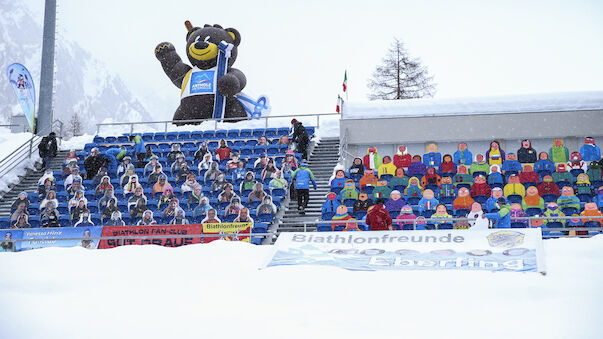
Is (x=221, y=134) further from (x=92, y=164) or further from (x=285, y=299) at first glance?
(x=285, y=299)

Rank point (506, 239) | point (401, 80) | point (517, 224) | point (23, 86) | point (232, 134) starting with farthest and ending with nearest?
point (401, 80)
point (23, 86)
point (232, 134)
point (517, 224)
point (506, 239)

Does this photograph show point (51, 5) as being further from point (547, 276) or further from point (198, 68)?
point (547, 276)

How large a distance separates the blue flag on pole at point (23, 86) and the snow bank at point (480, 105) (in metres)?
11.7

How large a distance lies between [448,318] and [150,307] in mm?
4000

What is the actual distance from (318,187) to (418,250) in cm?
Result: 853

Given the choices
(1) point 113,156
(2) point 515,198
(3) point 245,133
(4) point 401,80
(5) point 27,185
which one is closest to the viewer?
(2) point 515,198

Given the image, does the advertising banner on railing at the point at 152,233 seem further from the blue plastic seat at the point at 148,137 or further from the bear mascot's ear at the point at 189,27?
the bear mascot's ear at the point at 189,27

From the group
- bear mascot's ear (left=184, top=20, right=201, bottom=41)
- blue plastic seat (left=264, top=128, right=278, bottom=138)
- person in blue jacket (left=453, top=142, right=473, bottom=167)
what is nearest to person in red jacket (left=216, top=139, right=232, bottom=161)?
blue plastic seat (left=264, top=128, right=278, bottom=138)

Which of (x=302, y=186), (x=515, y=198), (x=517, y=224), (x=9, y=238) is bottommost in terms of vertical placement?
(x=9, y=238)

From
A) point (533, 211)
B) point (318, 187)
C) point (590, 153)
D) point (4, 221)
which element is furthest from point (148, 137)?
point (590, 153)

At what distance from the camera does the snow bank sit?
72.2 ft

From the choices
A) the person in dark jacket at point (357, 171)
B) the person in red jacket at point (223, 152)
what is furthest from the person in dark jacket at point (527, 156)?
the person in red jacket at point (223, 152)

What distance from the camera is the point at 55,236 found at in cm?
1659

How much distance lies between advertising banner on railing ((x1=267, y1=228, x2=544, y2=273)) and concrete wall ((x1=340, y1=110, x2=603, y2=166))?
9745 mm
